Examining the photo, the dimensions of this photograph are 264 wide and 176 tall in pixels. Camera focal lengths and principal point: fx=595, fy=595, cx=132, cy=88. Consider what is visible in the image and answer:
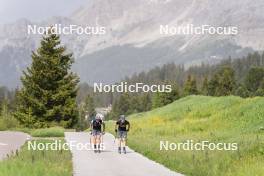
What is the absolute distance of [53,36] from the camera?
192ft

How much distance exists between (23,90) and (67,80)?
14.4ft

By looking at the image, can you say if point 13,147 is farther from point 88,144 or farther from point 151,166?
point 151,166

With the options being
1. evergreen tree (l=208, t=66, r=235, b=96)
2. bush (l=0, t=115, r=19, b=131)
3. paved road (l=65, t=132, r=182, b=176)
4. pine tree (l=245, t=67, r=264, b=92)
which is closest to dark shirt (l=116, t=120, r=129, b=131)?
paved road (l=65, t=132, r=182, b=176)

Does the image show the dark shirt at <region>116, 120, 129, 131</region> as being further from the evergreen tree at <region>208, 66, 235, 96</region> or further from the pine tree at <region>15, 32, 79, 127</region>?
the evergreen tree at <region>208, 66, 235, 96</region>

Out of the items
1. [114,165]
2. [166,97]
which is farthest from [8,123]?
[166,97]

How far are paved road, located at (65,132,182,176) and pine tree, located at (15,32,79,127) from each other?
1063 inches

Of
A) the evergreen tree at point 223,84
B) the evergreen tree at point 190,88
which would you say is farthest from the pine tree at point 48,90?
the evergreen tree at point 190,88

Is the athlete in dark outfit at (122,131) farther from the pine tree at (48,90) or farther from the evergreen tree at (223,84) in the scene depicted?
the evergreen tree at (223,84)

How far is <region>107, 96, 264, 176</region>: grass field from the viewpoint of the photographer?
19672 mm

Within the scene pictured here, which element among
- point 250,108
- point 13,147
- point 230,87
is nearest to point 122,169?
point 13,147

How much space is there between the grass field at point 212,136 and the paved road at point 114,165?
0.67 m

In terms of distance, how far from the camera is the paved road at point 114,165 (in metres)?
20.4

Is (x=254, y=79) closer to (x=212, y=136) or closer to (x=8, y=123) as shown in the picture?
(x=8, y=123)

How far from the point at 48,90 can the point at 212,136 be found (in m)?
27.8
